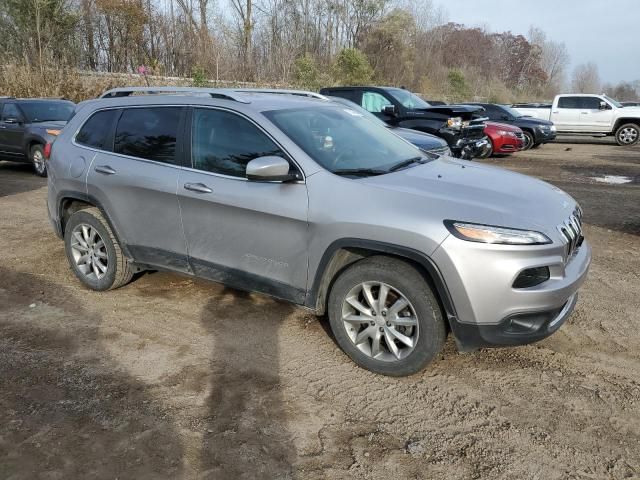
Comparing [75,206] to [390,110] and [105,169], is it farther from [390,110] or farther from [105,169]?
[390,110]

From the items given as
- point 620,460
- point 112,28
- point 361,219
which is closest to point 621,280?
point 620,460

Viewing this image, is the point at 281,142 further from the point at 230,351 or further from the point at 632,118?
the point at 632,118

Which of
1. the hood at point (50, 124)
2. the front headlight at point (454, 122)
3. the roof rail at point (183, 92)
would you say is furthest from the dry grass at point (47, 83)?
the roof rail at point (183, 92)

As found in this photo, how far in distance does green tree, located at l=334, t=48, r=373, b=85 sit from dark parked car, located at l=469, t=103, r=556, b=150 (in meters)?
14.7

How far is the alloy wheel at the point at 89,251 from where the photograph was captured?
185 inches

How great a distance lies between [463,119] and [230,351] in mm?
8993

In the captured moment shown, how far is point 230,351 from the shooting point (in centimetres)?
371

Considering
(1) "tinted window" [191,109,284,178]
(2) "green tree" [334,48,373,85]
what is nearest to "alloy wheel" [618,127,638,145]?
(2) "green tree" [334,48,373,85]

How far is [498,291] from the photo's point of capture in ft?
9.48

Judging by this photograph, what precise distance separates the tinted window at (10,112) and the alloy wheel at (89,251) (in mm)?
7928

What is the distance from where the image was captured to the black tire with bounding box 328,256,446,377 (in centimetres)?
309

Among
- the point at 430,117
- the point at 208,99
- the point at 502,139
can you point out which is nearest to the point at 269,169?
the point at 208,99

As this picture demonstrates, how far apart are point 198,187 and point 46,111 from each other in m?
9.52

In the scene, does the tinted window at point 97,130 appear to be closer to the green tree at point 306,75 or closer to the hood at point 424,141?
the hood at point 424,141
